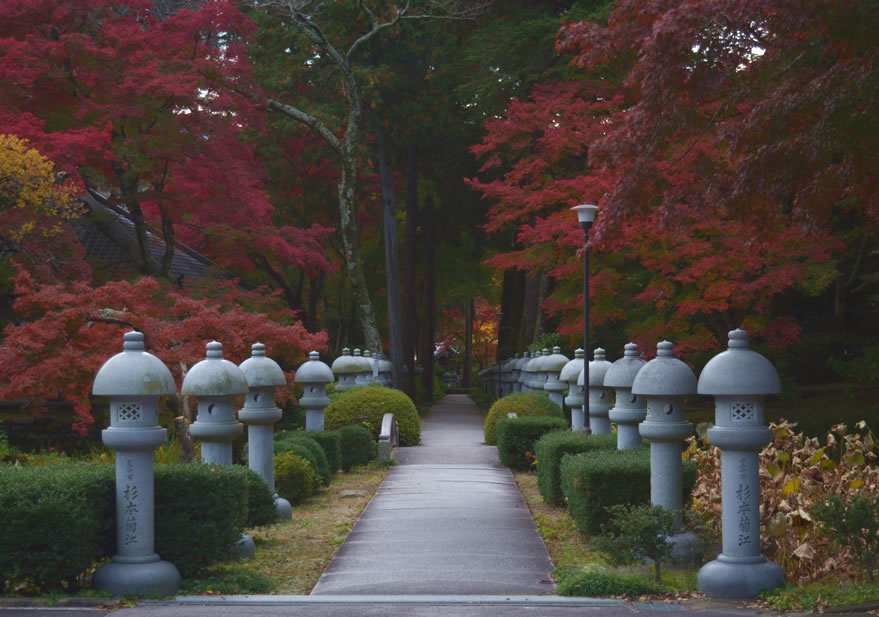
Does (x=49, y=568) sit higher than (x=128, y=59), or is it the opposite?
(x=128, y=59)

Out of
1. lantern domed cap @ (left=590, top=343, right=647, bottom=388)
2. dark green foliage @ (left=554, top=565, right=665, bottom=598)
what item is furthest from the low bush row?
lantern domed cap @ (left=590, top=343, right=647, bottom=388)

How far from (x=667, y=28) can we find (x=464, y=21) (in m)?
22.9

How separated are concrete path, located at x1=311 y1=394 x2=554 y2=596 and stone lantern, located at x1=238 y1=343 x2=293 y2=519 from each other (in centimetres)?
128

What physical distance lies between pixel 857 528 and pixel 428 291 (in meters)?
34.0

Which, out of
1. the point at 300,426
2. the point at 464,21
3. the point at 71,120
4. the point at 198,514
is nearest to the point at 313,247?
the point at 300,426

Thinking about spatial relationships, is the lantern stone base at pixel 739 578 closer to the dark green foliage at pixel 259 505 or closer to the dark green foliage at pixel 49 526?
the dark green foliage at pixel 259 505

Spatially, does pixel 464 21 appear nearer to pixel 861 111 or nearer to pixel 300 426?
A: pixel 300 426

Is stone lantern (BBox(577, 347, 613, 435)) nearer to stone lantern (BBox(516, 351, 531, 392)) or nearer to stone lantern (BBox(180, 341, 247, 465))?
stone lantern (BBox(180, 341, 247, 465))

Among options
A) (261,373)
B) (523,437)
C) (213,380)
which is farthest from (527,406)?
(213,380)

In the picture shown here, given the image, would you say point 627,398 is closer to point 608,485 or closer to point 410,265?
point 608,485

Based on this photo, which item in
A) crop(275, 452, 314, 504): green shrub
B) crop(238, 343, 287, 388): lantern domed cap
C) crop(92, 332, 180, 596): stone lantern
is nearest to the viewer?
crop(92, 332, 180, 596): stone lantern

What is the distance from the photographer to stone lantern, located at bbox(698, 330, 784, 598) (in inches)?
330

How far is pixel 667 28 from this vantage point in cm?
1131

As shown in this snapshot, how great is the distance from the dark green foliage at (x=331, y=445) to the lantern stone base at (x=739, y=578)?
8.61m
